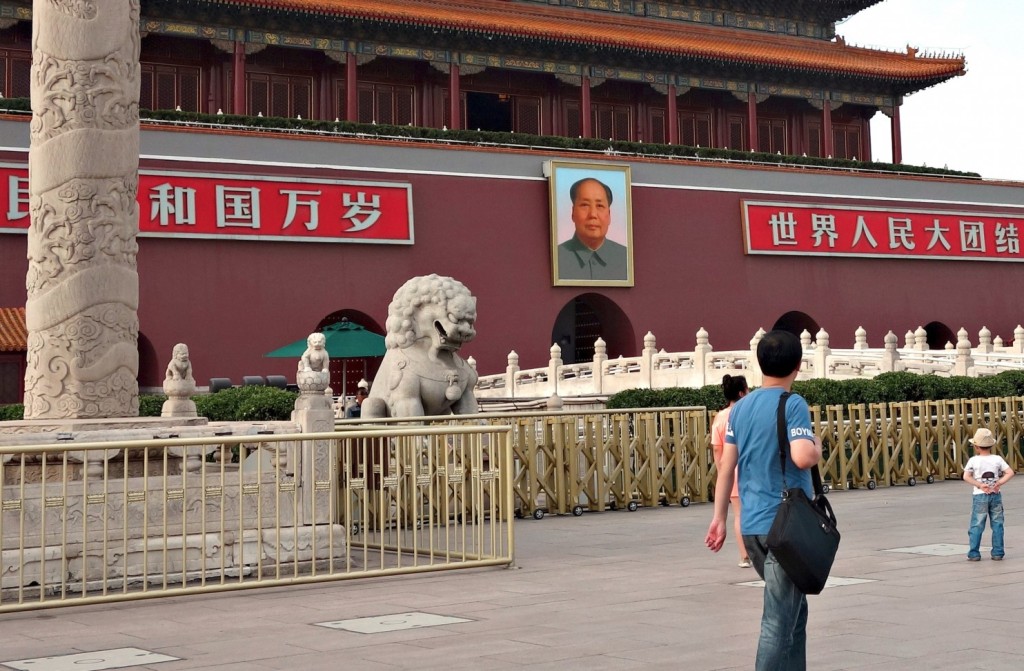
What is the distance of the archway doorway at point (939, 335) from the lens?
28.9 m

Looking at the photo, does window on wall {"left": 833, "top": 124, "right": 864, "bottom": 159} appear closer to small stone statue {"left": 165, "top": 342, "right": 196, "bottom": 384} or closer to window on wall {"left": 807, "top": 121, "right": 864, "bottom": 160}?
window on wall {"left": 807, "top": 121, "right": 864, "bottom": 160}

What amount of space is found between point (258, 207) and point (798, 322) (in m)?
11.8

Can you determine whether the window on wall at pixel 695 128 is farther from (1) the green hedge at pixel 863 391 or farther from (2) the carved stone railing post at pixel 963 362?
(1) the green hedge at pixel 863 391

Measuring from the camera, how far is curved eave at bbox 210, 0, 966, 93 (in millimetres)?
24812

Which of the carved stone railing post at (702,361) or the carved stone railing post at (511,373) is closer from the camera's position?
the carved stone railing post at (702,361)

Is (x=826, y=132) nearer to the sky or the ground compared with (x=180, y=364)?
nearer to the sky

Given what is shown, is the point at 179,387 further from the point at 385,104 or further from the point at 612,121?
the point at 612,121

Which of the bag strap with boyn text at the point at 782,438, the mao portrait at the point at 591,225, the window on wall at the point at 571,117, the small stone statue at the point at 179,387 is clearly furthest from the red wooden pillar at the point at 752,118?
the bag strap with boyn text at the point at 782,438

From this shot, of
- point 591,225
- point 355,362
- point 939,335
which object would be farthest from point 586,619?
point 939,335

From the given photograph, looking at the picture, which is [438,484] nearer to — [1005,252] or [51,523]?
[51,523]

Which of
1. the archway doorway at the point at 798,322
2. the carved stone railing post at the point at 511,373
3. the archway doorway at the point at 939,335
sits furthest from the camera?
the archway doorway at the point at 939,335

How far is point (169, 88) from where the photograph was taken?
994 inches

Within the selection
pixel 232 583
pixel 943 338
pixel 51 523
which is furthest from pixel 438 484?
pixel 943 338

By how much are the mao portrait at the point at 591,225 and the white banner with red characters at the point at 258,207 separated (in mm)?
2979
